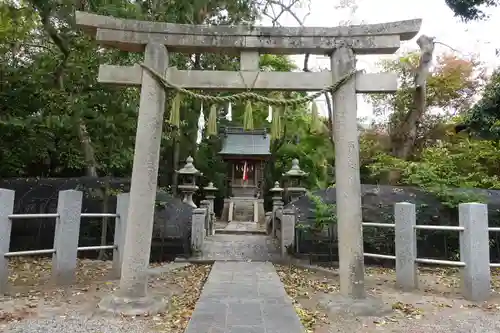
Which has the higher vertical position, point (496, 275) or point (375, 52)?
point (375, 52)

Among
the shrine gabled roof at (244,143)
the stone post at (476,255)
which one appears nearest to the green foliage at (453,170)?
the stone post at (476,255)

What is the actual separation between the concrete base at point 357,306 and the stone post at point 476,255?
1.57m

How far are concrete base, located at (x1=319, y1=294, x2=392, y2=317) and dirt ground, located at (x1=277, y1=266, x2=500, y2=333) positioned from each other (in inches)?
3.6

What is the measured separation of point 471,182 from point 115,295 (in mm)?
10592

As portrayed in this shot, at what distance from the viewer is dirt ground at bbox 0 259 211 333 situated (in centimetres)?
456

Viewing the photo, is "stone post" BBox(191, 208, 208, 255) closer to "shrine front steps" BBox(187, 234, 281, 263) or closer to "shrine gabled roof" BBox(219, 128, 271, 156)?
"shrine front steps" BBox(187, 234, 281, 263)

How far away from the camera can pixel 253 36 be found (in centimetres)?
546

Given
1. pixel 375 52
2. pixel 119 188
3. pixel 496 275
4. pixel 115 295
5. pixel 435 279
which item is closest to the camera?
pixel 115 295

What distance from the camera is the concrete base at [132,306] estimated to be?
15.3ft

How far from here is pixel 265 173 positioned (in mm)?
22984

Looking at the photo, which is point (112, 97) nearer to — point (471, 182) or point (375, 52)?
point (375, 52)

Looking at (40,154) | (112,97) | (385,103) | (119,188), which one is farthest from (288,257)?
(385,103)

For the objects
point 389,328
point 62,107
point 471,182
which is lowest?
point 389,328

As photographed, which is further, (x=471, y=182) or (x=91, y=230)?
(x=471, y=182)
